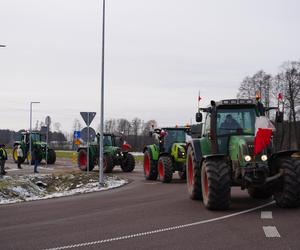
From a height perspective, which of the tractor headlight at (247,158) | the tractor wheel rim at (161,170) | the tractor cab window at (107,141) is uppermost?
the tractor cab window at (107,141)

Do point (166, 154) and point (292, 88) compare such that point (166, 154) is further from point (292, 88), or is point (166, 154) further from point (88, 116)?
point (292, 88)

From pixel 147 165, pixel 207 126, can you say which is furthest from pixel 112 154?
pixel 207 126

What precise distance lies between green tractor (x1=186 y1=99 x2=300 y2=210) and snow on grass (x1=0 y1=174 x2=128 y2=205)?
6150 millimetres

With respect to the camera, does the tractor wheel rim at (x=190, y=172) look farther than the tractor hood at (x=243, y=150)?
Yes

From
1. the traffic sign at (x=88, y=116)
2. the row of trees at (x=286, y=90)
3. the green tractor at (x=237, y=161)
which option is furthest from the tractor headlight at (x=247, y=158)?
the row of trees at (x=286, y=90)

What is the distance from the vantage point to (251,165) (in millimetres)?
11195

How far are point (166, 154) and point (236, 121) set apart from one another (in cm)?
918

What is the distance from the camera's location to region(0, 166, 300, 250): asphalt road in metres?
8.06

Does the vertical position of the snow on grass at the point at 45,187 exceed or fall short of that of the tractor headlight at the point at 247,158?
it falls short

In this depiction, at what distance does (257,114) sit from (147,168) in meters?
11.2

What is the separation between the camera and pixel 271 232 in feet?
28.7

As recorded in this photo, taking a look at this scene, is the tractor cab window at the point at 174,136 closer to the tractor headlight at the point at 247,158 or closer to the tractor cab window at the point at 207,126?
the tractor cab window at the point at 207,126

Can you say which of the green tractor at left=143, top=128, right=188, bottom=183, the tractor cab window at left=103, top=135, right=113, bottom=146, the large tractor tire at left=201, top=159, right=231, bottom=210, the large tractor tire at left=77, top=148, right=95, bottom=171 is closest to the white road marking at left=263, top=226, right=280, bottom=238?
the large tractor tire at left=201, top=159, right=231, bottom=210

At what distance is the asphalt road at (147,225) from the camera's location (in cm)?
806
